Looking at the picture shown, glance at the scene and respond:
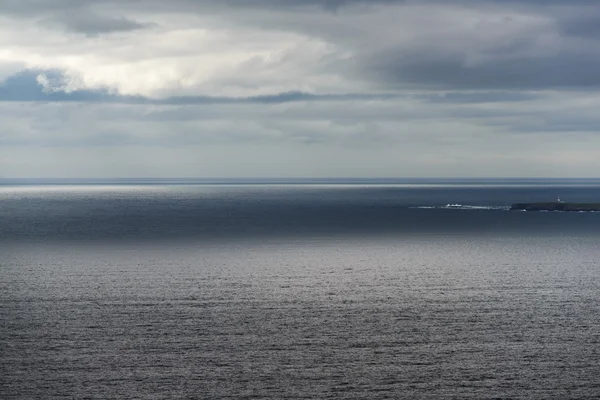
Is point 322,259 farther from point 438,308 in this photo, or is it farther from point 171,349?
point 171,349

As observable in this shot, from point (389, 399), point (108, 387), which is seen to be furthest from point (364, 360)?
point (108, 387)

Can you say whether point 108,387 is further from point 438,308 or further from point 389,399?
point 438,308

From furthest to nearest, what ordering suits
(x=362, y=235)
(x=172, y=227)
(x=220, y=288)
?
(x=172, y=227)
(x=362, y=235)
(x=220, y=288)

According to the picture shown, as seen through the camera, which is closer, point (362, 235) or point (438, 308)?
point (438, 308)

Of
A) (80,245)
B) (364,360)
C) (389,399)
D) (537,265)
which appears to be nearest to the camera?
(389,399)

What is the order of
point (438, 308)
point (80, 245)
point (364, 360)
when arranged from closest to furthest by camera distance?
point (364, 360), point (438, 308), point (80, 245)

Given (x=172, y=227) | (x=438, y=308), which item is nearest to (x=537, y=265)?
(x=438, y=308)

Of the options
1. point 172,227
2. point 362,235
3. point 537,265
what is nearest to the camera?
point 537,265

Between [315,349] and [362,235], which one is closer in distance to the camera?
[315,349]
